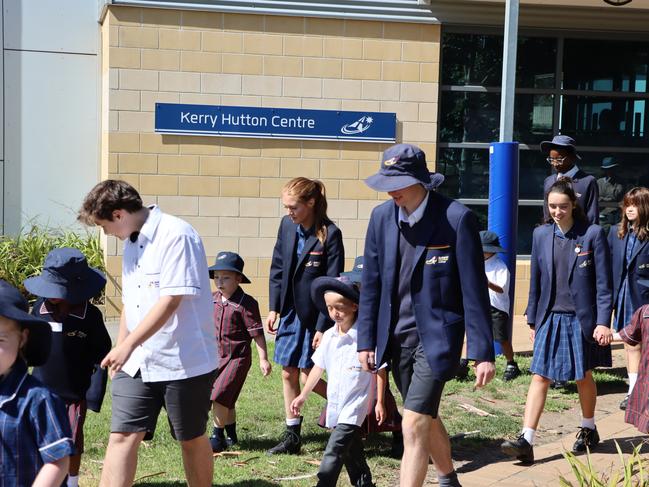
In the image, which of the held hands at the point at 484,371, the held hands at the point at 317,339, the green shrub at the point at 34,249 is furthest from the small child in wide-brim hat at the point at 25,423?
the green shrub at the point at 34,249

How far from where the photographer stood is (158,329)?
4938 millimetres

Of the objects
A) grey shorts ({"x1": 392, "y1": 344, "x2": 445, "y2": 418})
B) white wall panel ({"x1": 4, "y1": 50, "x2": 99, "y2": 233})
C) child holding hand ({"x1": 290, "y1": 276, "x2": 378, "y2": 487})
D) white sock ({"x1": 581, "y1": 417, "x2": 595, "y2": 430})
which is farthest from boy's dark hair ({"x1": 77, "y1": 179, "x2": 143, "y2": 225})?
white wall panel ({"x1": 4, "y1": 50, "x2": 99, "y2": 233})

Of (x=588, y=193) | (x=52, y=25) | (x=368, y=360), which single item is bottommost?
(x=368, y=360)

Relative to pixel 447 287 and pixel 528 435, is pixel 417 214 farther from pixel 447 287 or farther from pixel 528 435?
pixel 528 435

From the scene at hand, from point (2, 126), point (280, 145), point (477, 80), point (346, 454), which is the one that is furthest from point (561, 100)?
point (346, 454)

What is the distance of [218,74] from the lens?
11930 millimetres

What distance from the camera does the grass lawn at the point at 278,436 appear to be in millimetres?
6355

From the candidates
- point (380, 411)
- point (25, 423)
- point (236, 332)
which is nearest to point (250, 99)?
point (236, 332)

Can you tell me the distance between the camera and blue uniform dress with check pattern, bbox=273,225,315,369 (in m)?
7.03

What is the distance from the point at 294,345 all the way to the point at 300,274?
0.50 meters

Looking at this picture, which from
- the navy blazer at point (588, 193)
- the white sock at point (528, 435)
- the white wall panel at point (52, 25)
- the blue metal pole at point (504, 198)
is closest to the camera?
the white sock at point (528, 435)

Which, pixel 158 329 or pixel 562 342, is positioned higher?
pixel 158 329

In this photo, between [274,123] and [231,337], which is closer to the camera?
[231,337]

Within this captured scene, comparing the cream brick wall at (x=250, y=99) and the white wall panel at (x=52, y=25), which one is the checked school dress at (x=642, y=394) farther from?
the white wall panel at (x=52, y=25)
